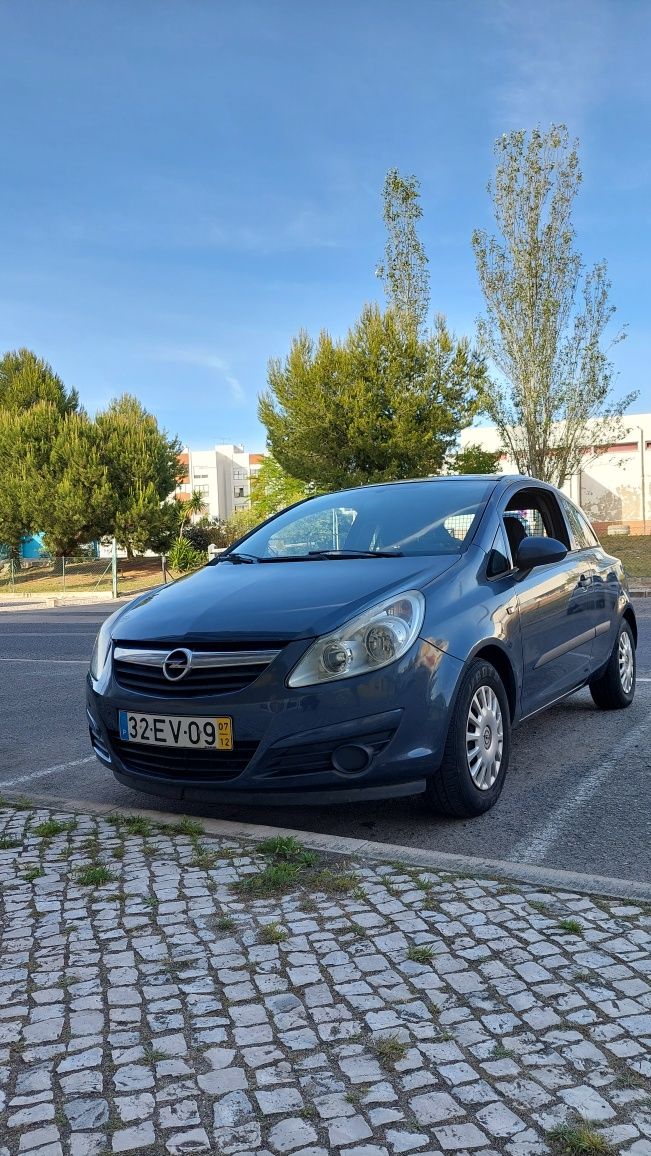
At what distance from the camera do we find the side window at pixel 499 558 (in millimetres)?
4332

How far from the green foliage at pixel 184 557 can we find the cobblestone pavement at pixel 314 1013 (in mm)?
36003

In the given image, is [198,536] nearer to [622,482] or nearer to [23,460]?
[23,460]

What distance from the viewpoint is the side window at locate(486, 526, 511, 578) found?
14.2 feet

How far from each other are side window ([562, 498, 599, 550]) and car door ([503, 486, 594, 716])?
16cm

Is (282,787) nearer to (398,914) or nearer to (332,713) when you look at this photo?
(332,713)

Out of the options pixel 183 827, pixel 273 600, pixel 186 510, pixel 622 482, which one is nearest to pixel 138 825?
pixel 183 827

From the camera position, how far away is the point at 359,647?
353cm

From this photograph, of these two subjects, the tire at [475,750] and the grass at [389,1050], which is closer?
the grass at [389,1050]

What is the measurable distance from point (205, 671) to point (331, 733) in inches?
21.4

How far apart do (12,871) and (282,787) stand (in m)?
0.98

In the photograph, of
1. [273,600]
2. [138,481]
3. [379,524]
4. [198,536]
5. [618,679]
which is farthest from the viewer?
[198,536]

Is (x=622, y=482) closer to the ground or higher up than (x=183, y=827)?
higher up

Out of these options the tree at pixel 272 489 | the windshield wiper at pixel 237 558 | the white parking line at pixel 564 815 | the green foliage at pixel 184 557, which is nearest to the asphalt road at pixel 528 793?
the white parking line at pixel 564 815

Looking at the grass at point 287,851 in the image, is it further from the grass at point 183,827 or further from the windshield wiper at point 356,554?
the windshield wiper at point 356,554
